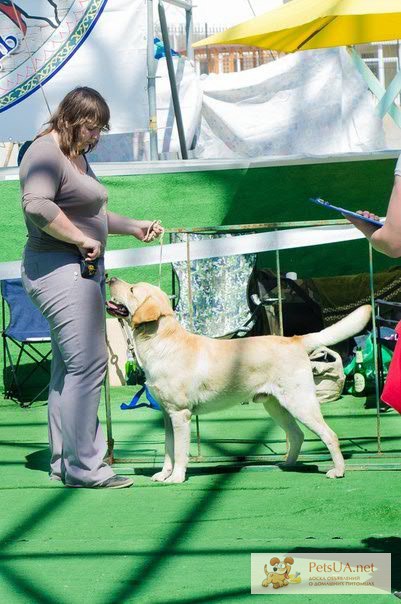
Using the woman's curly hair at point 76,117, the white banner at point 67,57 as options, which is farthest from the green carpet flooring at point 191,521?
the white banner at point 67,57

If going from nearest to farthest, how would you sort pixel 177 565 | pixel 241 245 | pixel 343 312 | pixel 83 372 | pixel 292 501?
pixel 177 565 < pixel 292 501 < pixel 83 372 < pixel 241 245 < pixel 343 312

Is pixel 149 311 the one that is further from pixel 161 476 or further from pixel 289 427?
pixel 289 427

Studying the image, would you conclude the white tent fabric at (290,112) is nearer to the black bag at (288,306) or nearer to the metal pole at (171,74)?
the metal pole at (171,74)

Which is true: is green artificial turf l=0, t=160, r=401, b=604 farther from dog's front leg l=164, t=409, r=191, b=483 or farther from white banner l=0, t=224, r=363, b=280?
white banner l=0, t=224, r=363, b=280

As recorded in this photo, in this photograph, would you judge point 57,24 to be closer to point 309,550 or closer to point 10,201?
point 10,201

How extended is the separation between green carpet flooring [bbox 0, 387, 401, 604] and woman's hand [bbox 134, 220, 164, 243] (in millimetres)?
1184

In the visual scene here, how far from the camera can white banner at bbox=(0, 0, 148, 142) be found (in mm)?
8688

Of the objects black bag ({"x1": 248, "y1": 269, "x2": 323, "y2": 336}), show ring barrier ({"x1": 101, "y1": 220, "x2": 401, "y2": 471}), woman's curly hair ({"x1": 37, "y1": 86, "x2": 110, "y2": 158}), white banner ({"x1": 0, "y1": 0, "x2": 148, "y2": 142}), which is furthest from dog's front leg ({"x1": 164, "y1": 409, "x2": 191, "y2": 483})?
white banner ({"x1": 0, "y1": 0, "x2": 148, "y2": 142})

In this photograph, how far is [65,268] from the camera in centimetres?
514

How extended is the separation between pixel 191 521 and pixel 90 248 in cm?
134

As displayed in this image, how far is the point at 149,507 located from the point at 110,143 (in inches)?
274

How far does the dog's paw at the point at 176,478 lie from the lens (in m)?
5.30

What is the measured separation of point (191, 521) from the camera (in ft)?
15.1

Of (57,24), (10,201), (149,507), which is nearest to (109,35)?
(57,24)
